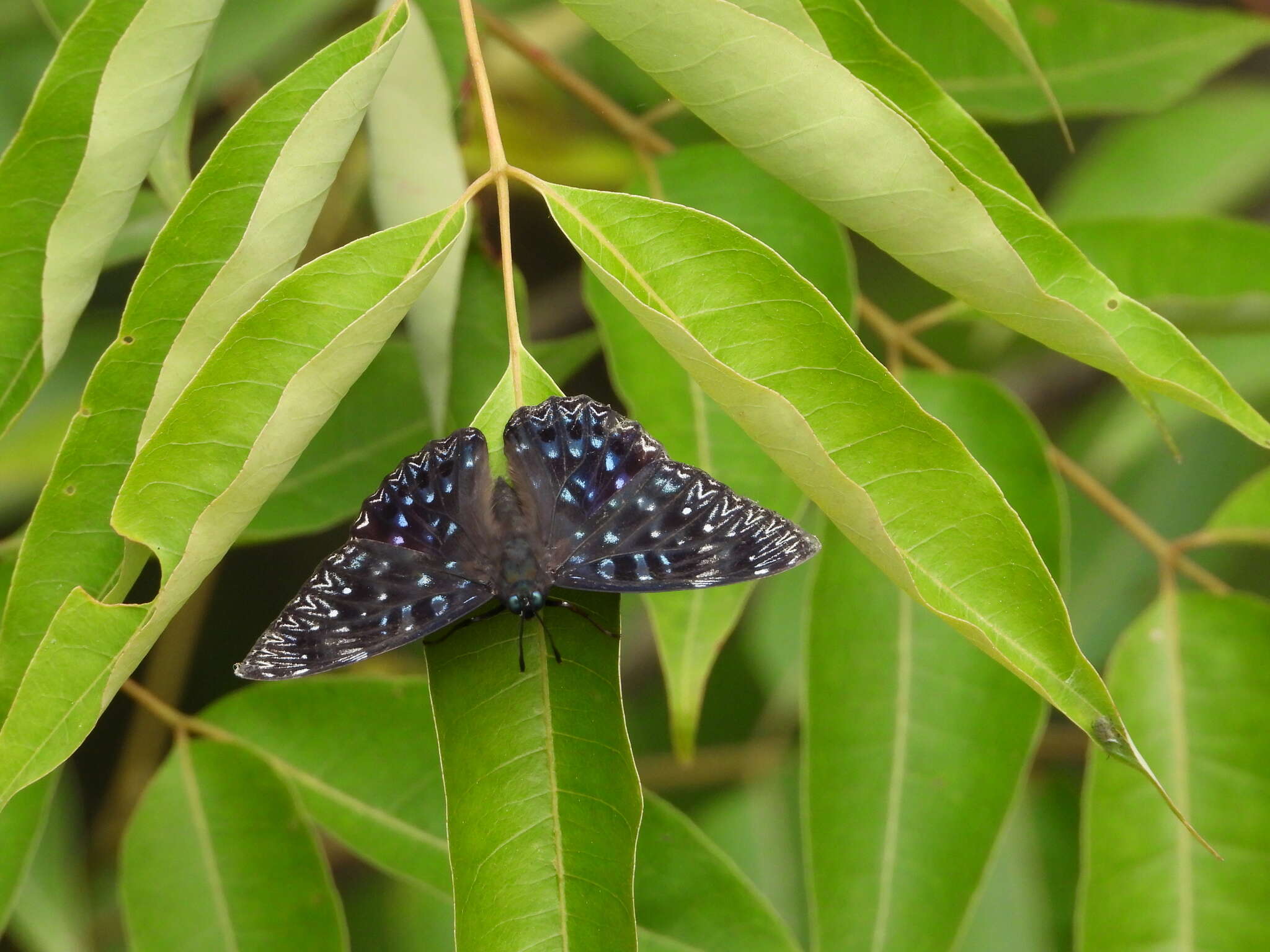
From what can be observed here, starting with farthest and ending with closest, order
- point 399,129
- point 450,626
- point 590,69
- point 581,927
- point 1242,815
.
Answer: point 590,69, point 1242,815, point 399,129, point 450,626, point 581,927

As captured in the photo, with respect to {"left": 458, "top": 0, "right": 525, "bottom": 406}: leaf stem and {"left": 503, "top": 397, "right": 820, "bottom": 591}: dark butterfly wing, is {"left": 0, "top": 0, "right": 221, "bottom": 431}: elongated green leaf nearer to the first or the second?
{"left": 458, "top": 0, "right": 525, "bottom": 406}: leaf stem

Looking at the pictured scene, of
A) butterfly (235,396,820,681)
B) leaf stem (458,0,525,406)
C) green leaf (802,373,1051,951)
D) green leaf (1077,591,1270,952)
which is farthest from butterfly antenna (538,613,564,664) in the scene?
green leaf (1077,591,1270,952)

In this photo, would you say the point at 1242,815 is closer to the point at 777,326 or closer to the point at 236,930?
the point at 777,326

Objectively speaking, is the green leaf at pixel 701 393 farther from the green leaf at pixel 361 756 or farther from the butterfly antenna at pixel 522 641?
the green leaf at pixel 361 756

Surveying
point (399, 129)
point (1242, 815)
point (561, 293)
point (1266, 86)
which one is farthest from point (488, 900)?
point (1266, 86)

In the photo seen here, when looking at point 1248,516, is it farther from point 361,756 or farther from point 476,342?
point 361,756
